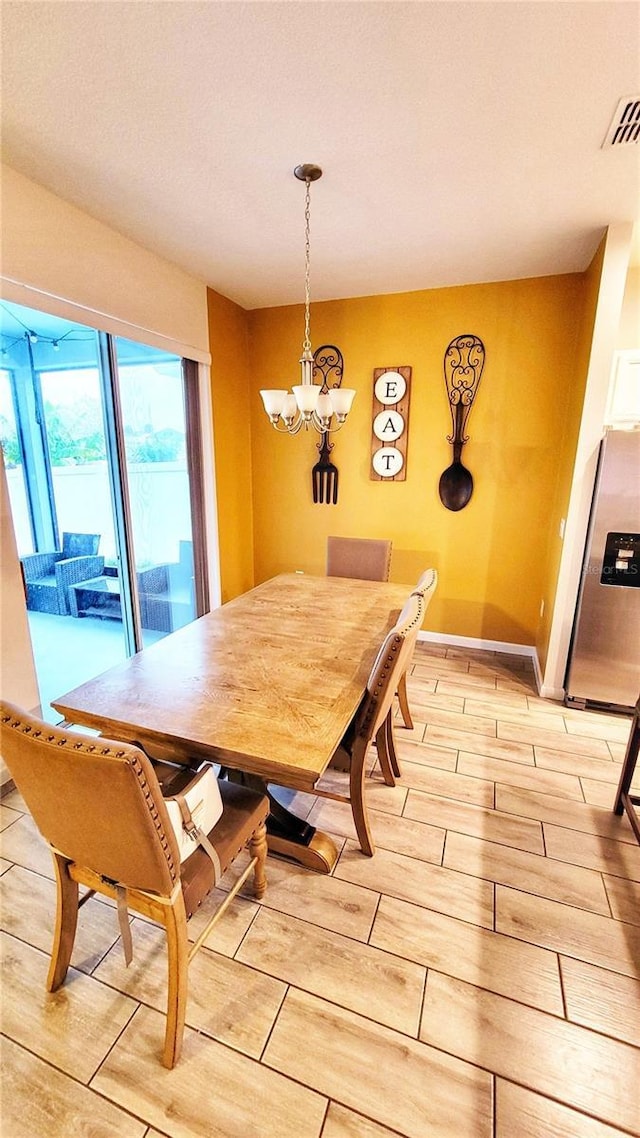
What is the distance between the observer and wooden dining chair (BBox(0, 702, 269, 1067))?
0.91 meters

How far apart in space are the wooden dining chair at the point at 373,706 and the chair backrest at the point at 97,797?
1.62 feet

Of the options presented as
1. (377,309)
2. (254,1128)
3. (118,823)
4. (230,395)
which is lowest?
(254,1128)

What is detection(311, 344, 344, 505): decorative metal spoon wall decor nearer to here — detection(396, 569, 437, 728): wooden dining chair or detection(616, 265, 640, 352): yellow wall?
detection(396, 569, 437, 728): wooden dining chair

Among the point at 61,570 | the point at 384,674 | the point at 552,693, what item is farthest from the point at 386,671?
the point at 61,570

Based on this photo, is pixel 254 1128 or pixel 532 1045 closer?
pixel 254 1128

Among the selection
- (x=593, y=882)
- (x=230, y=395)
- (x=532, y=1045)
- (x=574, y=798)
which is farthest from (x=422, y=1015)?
(x=230, y=395)

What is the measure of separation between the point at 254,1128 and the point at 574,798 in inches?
66.6

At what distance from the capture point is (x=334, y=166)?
188cm

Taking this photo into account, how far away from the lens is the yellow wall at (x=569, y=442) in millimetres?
2631

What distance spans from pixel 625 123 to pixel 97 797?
8.75ft

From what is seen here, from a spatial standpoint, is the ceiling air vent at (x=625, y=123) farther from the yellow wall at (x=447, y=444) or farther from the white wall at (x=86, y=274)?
the white wall at (x=86, y=274)

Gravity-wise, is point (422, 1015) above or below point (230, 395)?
below

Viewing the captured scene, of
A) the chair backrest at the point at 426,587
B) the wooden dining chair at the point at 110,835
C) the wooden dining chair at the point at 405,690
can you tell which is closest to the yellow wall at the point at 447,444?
the wooden dining chair at the point at 405,690

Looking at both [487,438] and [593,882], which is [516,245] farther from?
[593,882]
